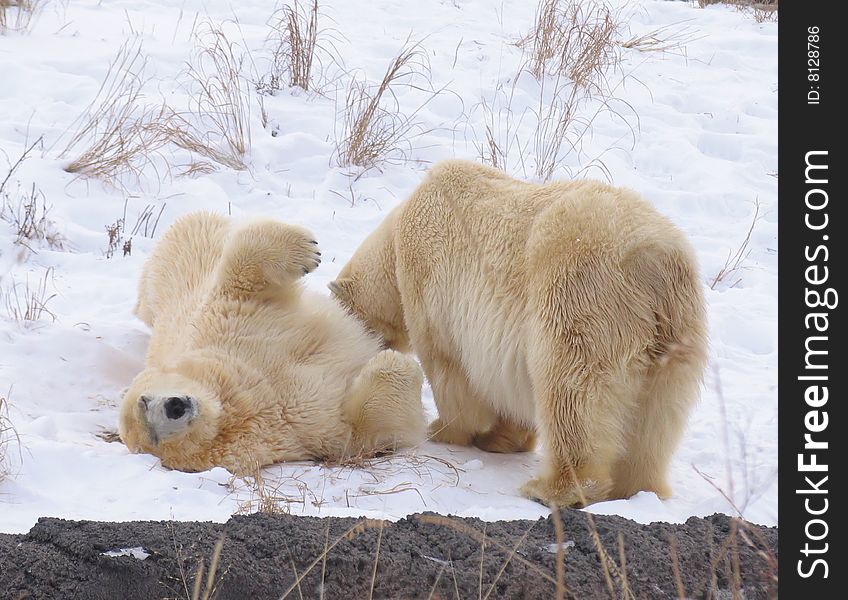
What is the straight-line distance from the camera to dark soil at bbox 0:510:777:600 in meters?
2.95

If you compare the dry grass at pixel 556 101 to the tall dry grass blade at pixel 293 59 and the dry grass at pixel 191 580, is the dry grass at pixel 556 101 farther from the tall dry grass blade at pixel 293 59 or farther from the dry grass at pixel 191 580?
the dry grass at pixel 191 580

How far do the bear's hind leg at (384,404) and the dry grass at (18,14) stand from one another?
6.91 m

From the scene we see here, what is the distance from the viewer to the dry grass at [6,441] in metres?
4.06

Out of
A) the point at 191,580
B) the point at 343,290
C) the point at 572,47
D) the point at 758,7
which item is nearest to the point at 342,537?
the point at 191,580

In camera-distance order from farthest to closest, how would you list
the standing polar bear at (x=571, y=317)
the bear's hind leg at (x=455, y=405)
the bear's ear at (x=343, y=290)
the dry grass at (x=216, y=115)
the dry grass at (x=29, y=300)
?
1. the dry grass at (x=216, y=115)
2. the dry grass at (x=29, y=300)
3. the bear's ear at (x=343, y=290)
4. the bear's hind leg at (x=455, y=405)
5. the standing polar bear at (x=571, y=317)

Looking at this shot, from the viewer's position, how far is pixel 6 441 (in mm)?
4172

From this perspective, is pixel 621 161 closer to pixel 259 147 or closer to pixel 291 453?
pixel 259 147

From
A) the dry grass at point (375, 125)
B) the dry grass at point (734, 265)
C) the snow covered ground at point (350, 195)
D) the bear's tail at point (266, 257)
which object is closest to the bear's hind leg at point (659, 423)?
the snow covered ground at point (350, 195)

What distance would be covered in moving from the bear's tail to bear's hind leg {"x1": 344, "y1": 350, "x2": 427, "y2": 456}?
24.3 inches

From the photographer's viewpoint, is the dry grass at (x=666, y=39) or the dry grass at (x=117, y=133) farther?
the dry grass at (x=666, y=39)

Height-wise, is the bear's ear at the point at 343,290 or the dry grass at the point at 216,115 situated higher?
A: the dry grass at the point at 216,115

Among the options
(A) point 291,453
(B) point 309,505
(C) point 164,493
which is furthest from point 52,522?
(A) point 291,453

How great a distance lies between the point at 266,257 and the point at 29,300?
1.87 metres
